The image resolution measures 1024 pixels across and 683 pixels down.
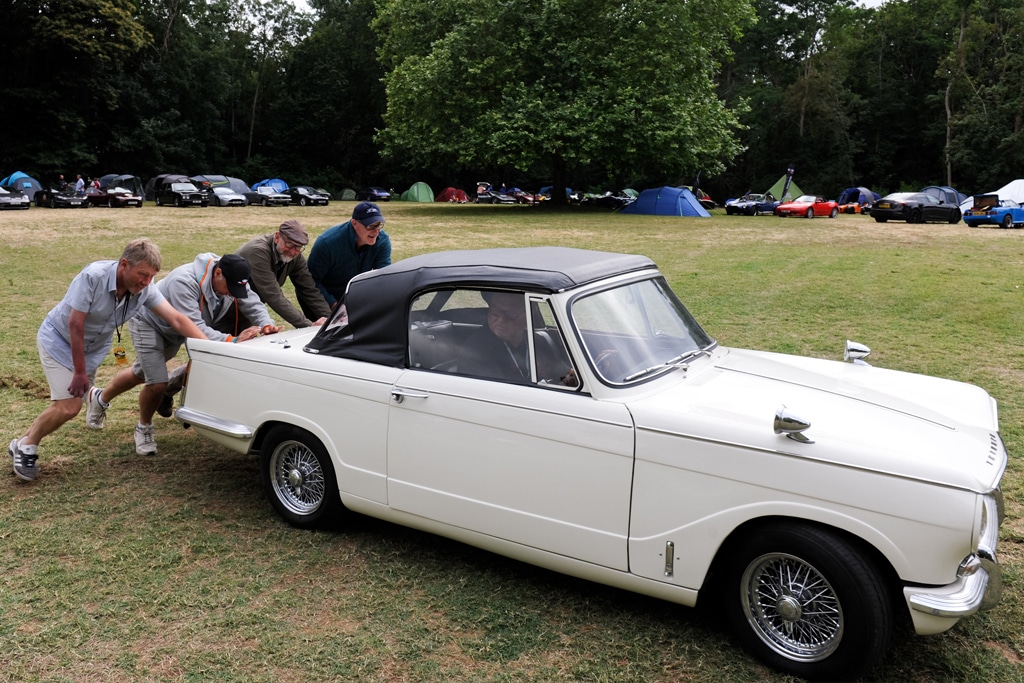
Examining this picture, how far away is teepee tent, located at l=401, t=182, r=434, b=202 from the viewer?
206ft

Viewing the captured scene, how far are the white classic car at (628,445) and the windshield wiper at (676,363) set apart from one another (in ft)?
0.04

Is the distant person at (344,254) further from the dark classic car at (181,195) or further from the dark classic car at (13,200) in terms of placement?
the dark classic car at (181,195)

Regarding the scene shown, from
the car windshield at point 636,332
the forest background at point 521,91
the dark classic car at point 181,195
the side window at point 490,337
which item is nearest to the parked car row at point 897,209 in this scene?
the forest background at point 521,91

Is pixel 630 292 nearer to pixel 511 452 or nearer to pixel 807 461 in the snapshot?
pixel 511 452

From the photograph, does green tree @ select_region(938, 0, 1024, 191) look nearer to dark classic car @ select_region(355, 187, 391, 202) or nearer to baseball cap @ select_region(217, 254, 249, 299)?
dark classic car @ select_region(355, 187, 391, 202)

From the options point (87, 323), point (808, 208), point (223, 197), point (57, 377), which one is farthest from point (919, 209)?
point (57, 377)

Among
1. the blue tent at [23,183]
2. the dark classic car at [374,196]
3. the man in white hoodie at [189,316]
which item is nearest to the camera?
the man in white hoodie at [189,316]

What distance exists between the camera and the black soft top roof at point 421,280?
14.1 feet

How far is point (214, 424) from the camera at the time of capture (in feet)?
16.8

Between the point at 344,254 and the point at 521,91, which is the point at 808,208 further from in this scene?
the point at 344,254

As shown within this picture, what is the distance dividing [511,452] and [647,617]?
102 cm

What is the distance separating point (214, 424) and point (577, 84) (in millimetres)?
31936

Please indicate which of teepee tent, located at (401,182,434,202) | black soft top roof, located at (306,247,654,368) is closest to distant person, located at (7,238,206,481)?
black soft top roof, located at (306,247,654,368)

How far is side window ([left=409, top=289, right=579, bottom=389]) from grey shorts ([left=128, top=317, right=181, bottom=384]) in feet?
7.59
